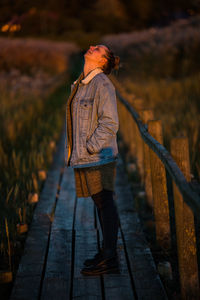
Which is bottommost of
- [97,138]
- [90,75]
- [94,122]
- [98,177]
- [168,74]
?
[98,177]

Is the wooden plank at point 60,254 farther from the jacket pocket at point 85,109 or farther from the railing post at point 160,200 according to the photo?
the jacket pocket at point 85,109

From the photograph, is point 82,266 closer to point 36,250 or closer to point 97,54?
point 36,250

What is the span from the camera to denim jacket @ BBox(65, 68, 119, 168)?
316cm

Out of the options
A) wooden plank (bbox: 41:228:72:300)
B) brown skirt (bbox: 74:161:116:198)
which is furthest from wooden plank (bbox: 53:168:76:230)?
brown skirt (bbox: 74:161:116:198)

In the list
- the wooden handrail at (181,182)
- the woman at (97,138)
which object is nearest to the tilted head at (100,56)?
the woman at (97,138)

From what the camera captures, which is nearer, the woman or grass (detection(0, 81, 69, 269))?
the woman

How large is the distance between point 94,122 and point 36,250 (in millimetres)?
1253

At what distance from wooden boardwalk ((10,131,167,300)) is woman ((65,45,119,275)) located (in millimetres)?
169

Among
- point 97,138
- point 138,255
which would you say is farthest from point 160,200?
point 97,138

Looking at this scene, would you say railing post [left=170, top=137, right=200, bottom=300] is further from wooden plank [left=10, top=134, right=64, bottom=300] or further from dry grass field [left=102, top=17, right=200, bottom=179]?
dry grass field [left=102, top=17, right=200, bottom=179]

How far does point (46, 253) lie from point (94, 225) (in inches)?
31.7

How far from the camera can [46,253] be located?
3.76m

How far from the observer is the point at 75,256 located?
3.72m

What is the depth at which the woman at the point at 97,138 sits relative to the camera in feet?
10.4
